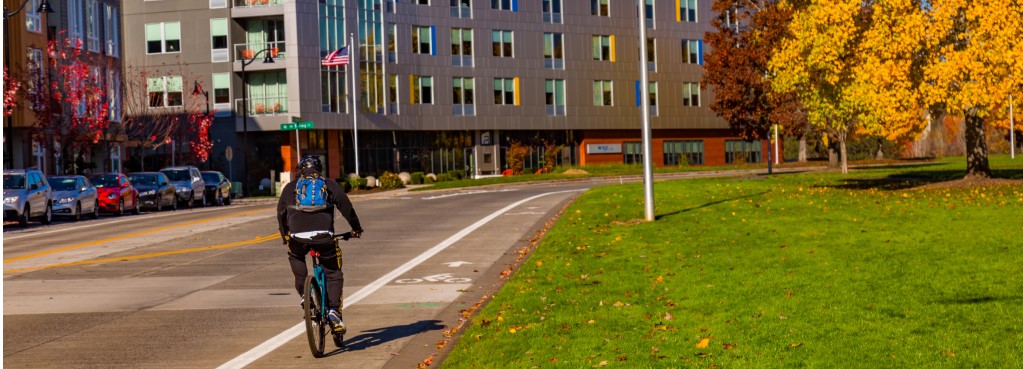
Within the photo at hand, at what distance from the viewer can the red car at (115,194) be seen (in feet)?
149

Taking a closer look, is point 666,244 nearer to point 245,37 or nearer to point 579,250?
point 579,250

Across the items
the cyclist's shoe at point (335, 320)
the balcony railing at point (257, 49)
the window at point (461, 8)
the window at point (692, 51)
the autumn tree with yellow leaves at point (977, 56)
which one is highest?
the window at point (461, 8)

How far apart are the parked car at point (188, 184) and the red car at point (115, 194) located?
5.12m

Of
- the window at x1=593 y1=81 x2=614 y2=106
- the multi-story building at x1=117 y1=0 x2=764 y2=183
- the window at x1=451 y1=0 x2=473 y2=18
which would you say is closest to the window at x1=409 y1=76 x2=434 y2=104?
the multi-story building at x1=117 y1=0 x2=764 y2=183

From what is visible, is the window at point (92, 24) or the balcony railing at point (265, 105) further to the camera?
the balcony railing at point (265, 105)

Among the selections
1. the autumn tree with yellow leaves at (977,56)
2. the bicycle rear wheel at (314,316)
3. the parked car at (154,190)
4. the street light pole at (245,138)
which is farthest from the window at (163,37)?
the bicycle rear wheel at (314,316)

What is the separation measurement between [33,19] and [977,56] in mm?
38892

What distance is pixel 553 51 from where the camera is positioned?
298ft

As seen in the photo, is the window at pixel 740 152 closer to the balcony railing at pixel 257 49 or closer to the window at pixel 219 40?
the balcony railing at pixel 257 49

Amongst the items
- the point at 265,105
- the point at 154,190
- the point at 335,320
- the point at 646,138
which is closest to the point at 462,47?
the point at 265,105

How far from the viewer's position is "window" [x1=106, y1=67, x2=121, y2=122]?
63406 millimetres

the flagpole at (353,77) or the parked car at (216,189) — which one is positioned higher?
the flagpole at (353,77)

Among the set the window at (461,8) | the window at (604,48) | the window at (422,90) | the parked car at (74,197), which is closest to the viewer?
the parked car at (74,197)

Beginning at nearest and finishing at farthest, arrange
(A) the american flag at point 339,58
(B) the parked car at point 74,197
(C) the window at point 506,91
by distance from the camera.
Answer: (B) the parked car at point 74,197 < (A) the american flag at point 339,58 < (C) the window at point 506,91
